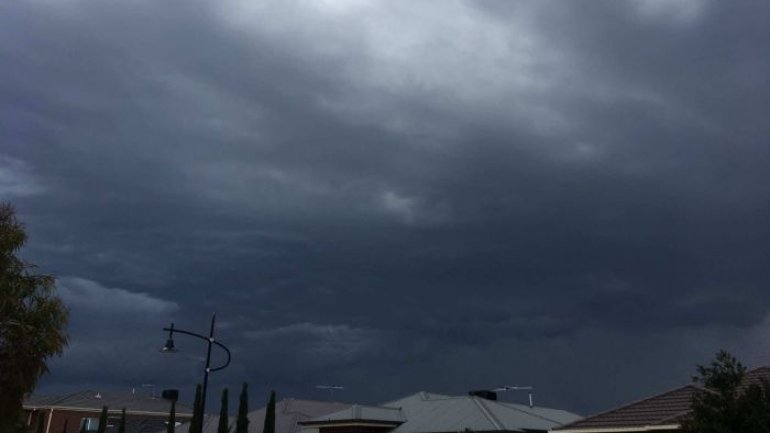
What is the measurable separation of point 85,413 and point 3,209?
7841 centimetres

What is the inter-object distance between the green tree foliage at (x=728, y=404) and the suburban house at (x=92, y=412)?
255 ft

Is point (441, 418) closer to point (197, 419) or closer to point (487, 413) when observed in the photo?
point (487, 413)

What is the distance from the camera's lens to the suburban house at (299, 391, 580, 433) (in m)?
47.9

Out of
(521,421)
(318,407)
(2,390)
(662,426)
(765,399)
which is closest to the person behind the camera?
(765,399)

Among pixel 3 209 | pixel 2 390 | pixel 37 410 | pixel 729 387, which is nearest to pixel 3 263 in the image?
pixel 3 209

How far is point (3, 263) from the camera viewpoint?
21734 mm

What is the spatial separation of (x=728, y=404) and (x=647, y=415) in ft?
45.8

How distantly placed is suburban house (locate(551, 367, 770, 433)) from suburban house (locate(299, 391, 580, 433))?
13.7m

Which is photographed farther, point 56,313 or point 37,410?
point 37,410

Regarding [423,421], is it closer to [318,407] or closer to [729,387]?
[318,407]

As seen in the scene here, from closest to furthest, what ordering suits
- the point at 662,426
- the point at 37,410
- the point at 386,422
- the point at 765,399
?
the point at 765,399, the point at 662,426, the point at 386,422, the point at 37,410

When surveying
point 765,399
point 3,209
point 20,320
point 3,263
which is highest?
point 3,209

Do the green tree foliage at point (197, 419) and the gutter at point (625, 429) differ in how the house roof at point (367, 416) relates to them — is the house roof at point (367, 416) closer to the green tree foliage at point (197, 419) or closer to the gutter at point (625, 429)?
the green tree foliage at point (197, 419)

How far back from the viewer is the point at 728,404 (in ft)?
59.6
